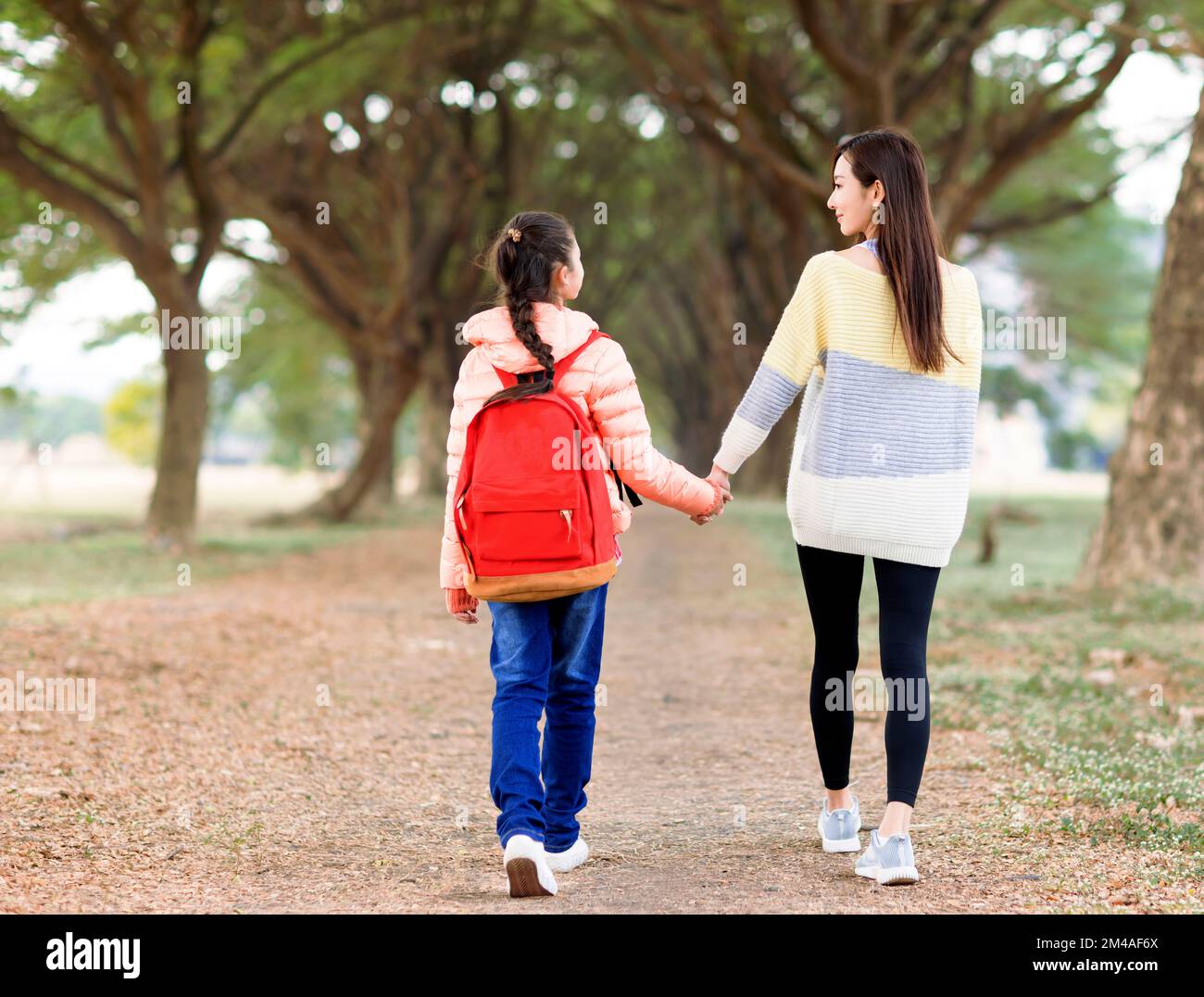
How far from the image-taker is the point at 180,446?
1585 centimetres

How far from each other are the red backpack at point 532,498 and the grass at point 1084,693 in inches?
77.4

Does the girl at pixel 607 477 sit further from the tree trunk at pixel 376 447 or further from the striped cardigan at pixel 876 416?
the tree trunk at pixel 376 447

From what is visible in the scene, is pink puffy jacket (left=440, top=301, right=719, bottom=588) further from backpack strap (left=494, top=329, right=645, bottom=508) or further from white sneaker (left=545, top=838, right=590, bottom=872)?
white sneaker (left=545, top=838, right=590, bottom=872)

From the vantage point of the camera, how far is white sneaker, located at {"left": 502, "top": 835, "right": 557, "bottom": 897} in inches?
153

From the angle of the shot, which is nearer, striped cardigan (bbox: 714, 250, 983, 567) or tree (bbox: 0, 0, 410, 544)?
striped cardigan (bbox: 714, 250, 983, 567)

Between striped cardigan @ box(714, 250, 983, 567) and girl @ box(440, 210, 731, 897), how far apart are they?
33 cm

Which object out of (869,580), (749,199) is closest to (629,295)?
(749,199)

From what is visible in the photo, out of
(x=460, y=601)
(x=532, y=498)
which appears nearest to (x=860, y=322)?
(x=532, y=498)

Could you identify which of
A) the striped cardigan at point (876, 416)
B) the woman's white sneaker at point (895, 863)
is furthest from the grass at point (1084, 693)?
the striped cardigan at point (876, 416)

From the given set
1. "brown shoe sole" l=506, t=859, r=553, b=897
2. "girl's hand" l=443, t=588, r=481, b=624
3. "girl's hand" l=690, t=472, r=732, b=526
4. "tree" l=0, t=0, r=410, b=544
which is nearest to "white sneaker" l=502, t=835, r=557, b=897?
"brown shoe sole" l=506, t=859, r=553, b=897

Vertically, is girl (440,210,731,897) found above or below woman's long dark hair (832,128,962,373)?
below

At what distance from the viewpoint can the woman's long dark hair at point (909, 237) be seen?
4043 mm

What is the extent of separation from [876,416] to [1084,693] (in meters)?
3.78
